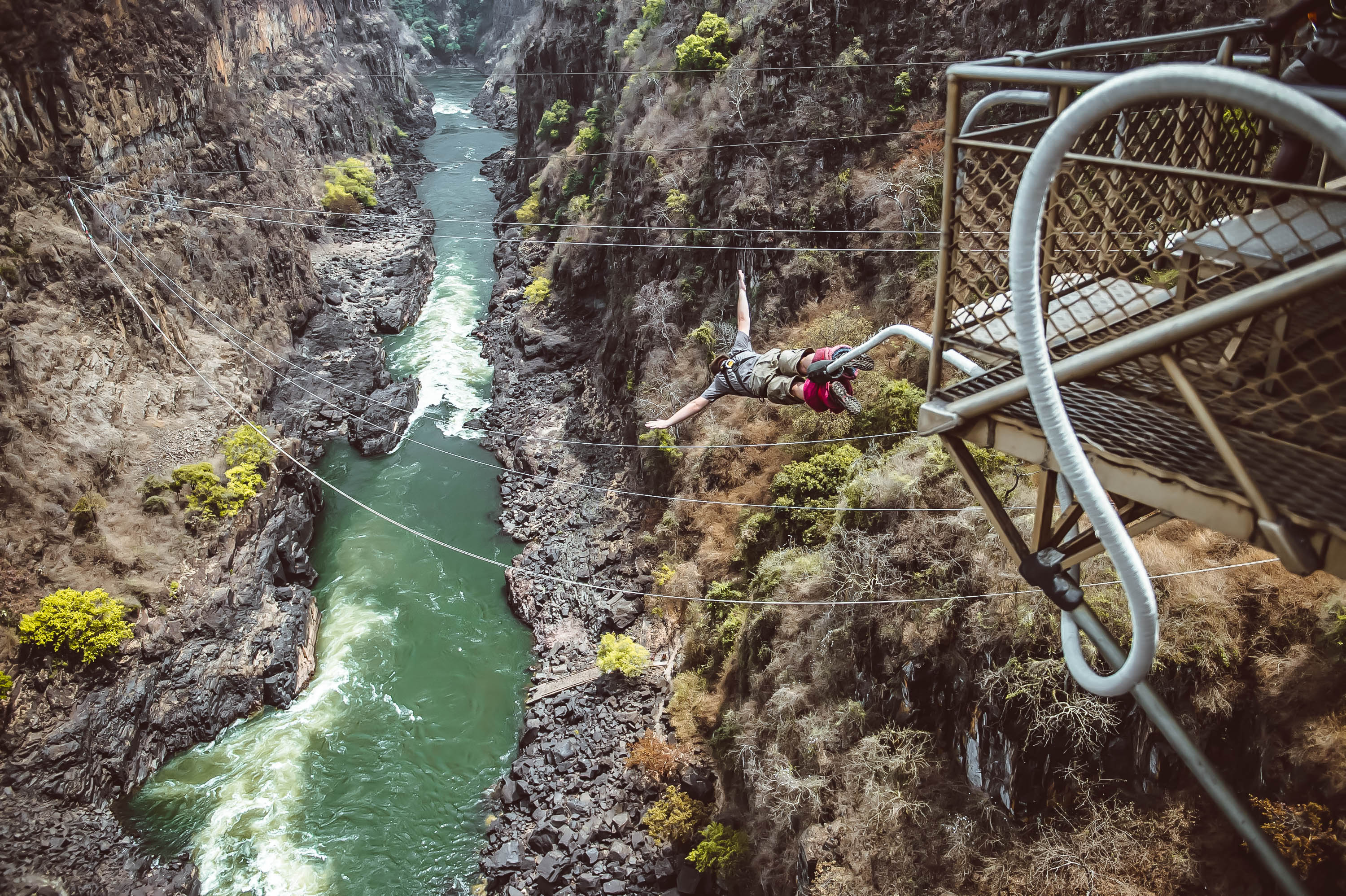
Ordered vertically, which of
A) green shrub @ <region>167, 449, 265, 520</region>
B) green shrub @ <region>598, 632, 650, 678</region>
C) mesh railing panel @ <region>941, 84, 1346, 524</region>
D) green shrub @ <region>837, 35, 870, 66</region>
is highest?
green shrub @ <region>837, 35, 870, 66</region>

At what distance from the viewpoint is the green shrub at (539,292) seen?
29797mm

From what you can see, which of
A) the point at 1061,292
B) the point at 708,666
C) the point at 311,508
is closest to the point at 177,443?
the point at 311,508

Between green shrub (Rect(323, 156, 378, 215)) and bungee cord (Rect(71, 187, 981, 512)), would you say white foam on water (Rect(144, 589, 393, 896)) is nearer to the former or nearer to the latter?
bungee cord (Rect(71, 187, 981, 512))

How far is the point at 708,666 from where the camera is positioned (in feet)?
48.9

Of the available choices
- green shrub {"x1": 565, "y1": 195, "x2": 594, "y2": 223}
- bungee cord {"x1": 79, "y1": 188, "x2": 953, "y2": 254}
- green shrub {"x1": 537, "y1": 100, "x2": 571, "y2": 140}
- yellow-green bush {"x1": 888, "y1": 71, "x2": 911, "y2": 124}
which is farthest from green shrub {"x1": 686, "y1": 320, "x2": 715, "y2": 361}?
green shrub {"x1": 537, "y1": 100, "x2": 571, "y2": 140}

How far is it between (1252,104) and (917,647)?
8501 mm

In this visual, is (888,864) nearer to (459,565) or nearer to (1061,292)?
(1061,292)

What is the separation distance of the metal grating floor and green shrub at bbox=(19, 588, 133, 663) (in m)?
19.0

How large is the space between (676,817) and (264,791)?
8.49 metres

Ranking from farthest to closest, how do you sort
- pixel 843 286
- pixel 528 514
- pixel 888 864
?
pixel 528 514, pixel 843 286, pixel 888 864

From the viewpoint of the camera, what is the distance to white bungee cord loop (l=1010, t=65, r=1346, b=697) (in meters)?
1.86

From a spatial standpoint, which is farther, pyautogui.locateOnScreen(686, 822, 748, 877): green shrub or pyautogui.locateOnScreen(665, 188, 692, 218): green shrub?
pyautogui.locateOnScreen(665, 188, 692, 218): green shrub

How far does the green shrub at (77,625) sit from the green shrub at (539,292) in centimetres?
1792

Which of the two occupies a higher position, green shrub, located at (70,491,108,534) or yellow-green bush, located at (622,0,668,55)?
yellow-green bush, located at (622,0,668,55)
